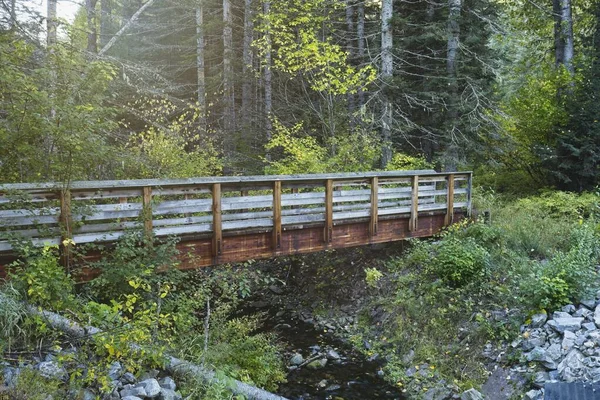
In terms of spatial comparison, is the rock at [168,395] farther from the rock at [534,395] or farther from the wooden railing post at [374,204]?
the wooden railing post at [374,204]

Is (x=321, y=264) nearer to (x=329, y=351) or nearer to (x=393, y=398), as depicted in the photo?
(x=329, y=351)

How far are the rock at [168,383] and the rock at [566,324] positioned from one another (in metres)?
5.45

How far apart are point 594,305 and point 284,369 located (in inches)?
198

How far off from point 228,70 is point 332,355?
41.0 ft

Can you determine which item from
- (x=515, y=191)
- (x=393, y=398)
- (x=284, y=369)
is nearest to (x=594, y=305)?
(x=393, y=398)

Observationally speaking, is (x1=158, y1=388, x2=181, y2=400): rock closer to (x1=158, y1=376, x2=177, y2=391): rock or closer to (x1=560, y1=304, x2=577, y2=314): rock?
(x1=158, y1=376, x2=177, y2=391): rock

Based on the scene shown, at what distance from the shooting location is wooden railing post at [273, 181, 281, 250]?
820 centimetres

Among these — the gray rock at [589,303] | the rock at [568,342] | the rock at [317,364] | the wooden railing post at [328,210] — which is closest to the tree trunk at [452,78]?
the wooden railing post at [328,210]

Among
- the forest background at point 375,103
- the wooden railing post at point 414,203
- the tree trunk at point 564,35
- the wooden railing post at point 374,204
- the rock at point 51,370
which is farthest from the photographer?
the tree trunk at point 564,35

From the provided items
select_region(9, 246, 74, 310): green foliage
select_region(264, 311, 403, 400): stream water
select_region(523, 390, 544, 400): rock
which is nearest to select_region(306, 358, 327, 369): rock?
select_region(264, 311, 403, 400): stream water

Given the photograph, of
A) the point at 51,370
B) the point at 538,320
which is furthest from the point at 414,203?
the point at 51,370

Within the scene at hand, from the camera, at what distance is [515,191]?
49.9ft

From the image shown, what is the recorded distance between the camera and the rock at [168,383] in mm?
4850

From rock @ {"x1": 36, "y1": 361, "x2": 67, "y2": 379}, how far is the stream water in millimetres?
3541
